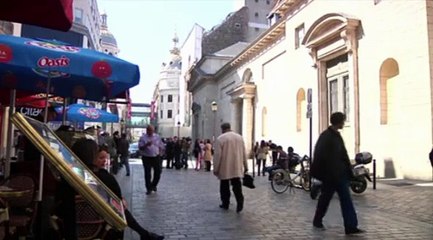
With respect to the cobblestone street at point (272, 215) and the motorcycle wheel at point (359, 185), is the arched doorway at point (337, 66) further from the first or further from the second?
the motorcycle wheel at point (359, 185)

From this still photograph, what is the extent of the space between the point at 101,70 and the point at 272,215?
476 cm

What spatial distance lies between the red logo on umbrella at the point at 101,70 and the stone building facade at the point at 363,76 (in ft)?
40.8

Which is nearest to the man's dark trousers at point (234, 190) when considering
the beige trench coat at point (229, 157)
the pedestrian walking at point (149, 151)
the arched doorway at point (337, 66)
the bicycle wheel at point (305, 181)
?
the beige trench coat at point (229, 157)

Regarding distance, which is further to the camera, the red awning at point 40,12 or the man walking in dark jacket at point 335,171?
the man walking in dark jacket at point 335,171

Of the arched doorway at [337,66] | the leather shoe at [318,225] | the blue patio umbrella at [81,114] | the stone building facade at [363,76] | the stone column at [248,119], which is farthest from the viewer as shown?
the stone column at [248,119]

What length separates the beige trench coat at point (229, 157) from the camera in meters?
8.99

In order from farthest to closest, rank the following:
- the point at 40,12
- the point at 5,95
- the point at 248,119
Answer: the point at 248,119 < the point at 5,95 < the point at 40,12

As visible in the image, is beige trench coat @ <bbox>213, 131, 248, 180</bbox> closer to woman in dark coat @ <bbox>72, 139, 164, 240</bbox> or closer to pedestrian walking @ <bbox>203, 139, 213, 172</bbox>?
Result: woman in dark coat @ <bbox>72, 139, 164, 240</bbox>

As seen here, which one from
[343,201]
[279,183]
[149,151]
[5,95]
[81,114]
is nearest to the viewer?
[343,201]

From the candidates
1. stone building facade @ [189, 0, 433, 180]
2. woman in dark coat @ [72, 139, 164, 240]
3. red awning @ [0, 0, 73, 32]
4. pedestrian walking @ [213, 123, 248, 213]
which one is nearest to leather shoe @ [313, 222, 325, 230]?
pedestrian walking @ [213, 123, 248, 213]

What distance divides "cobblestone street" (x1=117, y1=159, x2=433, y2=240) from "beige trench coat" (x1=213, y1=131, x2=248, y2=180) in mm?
776

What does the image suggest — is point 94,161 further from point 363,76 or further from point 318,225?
point 363,76

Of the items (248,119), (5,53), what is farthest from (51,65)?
(248,119)

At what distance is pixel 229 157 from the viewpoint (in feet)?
29.6
